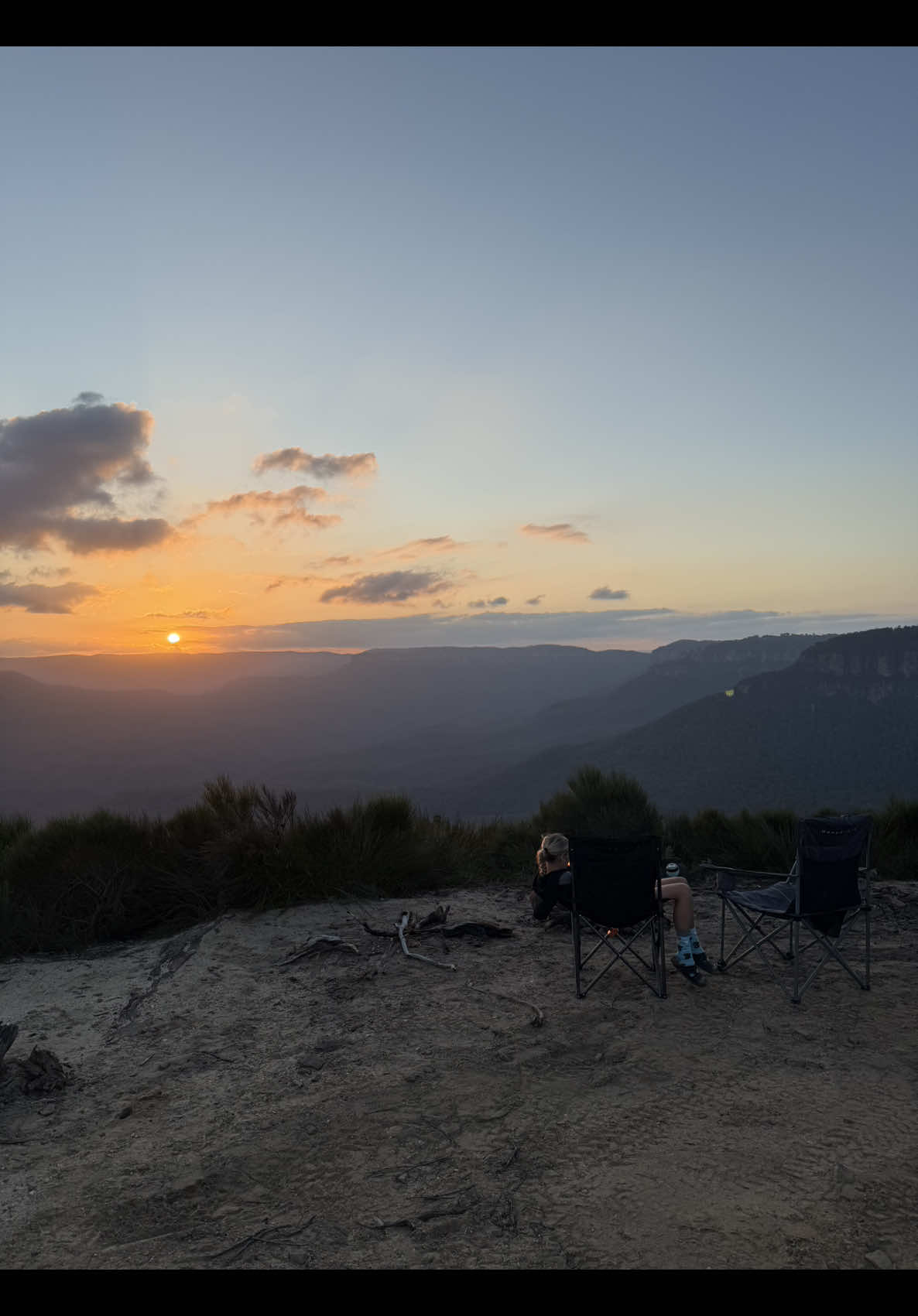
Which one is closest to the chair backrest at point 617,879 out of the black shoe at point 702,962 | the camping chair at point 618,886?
the camping chair at point 618,886

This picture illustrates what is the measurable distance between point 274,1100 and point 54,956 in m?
3.89

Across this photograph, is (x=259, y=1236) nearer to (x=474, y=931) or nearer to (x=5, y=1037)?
(x=5, y=1037)

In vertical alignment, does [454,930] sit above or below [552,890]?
below

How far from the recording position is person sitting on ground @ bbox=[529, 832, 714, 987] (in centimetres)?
545

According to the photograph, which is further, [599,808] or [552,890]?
[599,808]

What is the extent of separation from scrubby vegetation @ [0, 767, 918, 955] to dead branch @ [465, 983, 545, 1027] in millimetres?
2608

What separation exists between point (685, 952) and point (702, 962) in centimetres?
19

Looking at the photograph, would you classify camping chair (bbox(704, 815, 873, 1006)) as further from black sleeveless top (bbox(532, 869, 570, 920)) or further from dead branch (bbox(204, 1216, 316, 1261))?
dead branch (bbox(204, 1216, 316, 1261))

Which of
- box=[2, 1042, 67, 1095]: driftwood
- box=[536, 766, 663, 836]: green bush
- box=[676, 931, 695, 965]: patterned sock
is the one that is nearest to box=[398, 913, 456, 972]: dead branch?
box=[676, 931, 695, 965]: patterned sock

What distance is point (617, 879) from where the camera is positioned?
5207 mm

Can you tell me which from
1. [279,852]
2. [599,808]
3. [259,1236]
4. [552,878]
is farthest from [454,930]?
[259,1236]

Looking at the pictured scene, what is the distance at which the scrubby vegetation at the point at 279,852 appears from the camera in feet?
24.9

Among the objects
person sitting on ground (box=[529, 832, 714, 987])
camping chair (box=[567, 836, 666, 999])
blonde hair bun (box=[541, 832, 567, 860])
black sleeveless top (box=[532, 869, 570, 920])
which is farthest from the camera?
blonde hair bun (box=[541, 832, 567, 860])

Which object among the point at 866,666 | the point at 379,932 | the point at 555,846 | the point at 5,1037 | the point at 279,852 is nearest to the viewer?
the point at 5,1037
